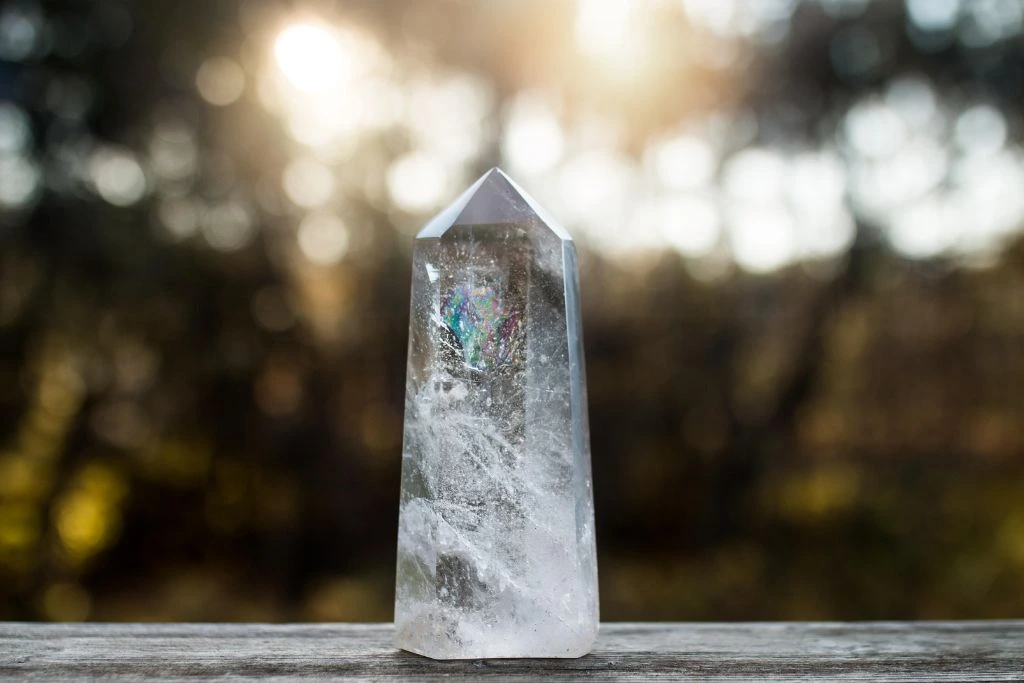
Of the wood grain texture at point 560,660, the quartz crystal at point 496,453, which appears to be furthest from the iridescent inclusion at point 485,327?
the wood grain texture at point 560,660

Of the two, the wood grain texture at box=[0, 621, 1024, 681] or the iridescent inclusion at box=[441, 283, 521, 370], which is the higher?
the iridescent inclusion at box=[441, 283, 521, 370]

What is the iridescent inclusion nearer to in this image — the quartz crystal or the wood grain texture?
the quartz crystal

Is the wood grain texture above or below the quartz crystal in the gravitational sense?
below

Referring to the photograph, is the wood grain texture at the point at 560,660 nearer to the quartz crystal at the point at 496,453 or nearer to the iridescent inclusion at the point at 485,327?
the quartz crystal at the point at 496,453

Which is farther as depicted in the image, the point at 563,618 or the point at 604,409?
the point at 604,409

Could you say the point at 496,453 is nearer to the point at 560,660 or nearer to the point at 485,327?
the point at 485,327

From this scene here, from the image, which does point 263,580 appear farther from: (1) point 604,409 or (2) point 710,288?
(2) point 710,288

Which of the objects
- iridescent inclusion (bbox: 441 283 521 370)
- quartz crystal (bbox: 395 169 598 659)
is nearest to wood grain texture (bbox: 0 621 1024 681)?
quartz crystal (bbox: 395 169 598 659)

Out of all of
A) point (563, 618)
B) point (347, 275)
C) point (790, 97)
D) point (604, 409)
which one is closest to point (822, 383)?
point (604, 409)
